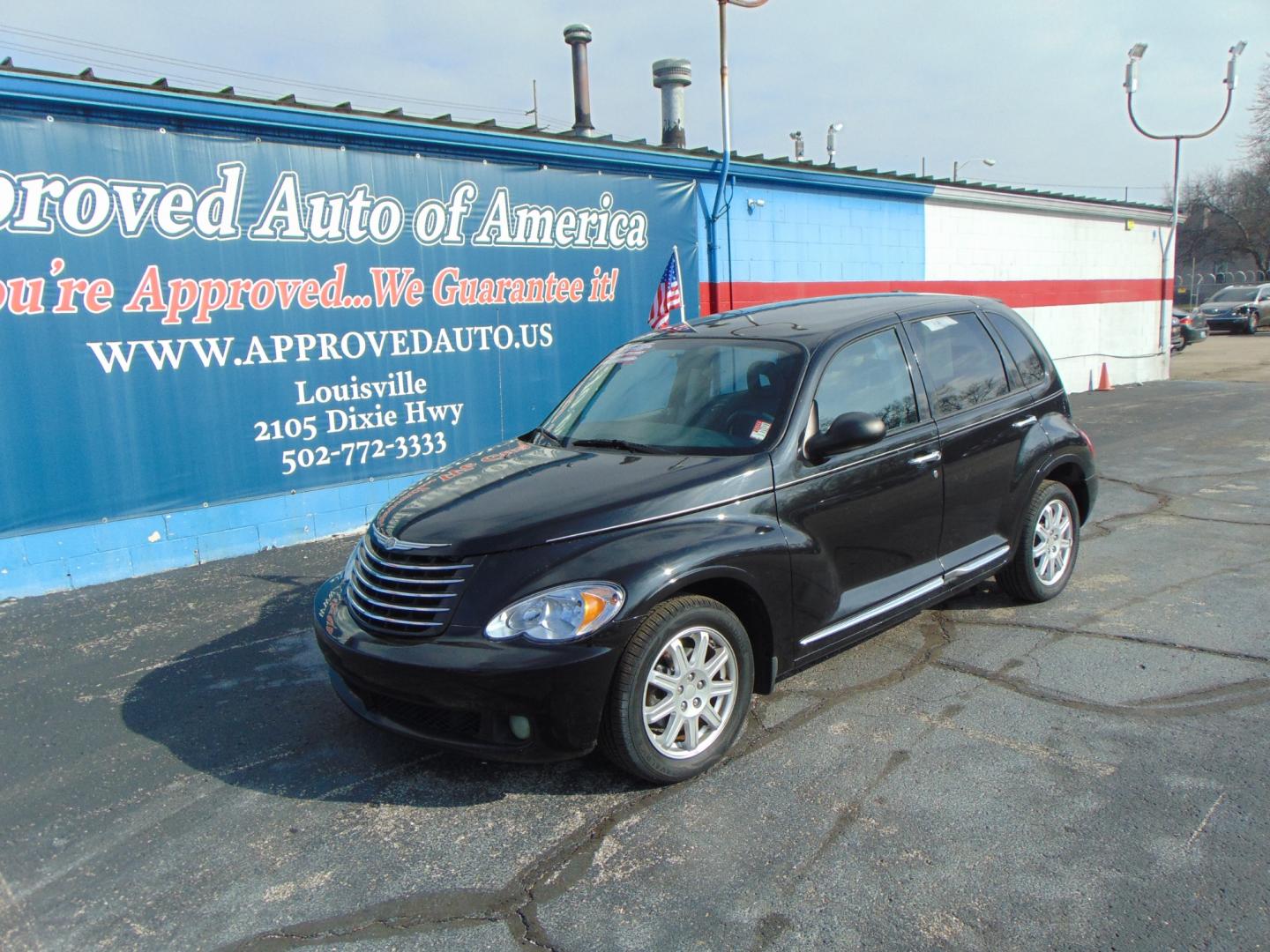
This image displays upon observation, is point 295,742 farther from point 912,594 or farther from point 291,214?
point 291,214

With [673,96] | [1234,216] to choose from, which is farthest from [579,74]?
Result: [1234,216]

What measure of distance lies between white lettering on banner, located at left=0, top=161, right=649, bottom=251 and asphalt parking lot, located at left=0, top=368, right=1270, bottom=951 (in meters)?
3.25

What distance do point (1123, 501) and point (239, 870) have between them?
25.9ft

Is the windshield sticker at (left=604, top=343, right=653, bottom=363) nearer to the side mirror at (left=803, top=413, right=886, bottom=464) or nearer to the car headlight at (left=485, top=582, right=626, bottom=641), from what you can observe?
the side mirror at (left=803, top=413, right=886, bottom=464)

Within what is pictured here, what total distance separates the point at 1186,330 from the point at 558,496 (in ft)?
98.6

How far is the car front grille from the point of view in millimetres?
3592

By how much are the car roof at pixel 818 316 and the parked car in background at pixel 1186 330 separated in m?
26.0

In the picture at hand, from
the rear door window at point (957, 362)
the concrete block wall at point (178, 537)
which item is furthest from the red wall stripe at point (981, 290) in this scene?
the concrete block wall at point (178, 537)

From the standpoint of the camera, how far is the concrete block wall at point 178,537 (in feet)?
22.6

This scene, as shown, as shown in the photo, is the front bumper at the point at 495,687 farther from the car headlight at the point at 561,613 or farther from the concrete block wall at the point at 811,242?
the concrete block wall at the point at 811,242

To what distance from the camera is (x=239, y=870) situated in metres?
3.31

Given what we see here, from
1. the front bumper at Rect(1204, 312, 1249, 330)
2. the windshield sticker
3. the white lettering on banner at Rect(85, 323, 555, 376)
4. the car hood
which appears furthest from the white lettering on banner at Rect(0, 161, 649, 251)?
the front bumper at Rect(1204, 312, 1249, 330)

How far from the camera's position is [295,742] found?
4266 millimetres

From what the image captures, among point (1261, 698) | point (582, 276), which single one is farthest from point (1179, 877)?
point (582, 276)
